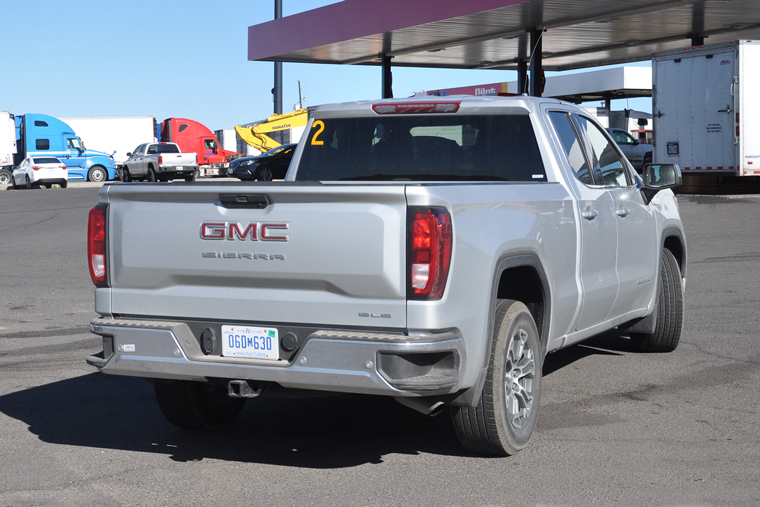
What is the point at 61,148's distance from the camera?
48.3 metres

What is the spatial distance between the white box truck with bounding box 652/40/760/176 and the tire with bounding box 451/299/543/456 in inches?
724

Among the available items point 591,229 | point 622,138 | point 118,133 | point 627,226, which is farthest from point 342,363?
point 118,133

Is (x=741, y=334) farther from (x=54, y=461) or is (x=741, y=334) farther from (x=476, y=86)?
(x=476, y=86)

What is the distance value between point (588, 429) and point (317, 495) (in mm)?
1836

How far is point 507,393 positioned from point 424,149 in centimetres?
180

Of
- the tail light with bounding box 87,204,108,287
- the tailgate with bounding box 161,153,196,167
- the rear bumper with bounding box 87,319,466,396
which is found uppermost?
the tailgate with bounding box 161,153,196,167

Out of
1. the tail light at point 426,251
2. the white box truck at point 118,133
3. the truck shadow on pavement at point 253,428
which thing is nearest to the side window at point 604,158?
the truck shadow on pavement at point 253,428

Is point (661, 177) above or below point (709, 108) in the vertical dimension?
below

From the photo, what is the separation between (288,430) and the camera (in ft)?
18.3

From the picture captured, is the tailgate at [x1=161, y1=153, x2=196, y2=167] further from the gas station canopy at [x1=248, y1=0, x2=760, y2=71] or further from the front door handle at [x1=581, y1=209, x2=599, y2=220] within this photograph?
the front door handle at [x1=581, y1=209, x2=599, y2=220]

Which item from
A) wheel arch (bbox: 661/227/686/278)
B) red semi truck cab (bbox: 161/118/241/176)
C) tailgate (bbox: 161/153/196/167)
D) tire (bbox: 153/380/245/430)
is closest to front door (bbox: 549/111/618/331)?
wheel arch (bbox: 661/227/686/278)

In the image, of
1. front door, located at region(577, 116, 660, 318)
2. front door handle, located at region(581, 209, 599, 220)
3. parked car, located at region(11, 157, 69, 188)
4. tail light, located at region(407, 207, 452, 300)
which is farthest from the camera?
Result: parked car, located at region(11, 157, 69, 188)

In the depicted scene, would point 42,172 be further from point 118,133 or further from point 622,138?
point 622,138

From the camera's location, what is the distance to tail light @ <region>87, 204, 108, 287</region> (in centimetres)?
479
